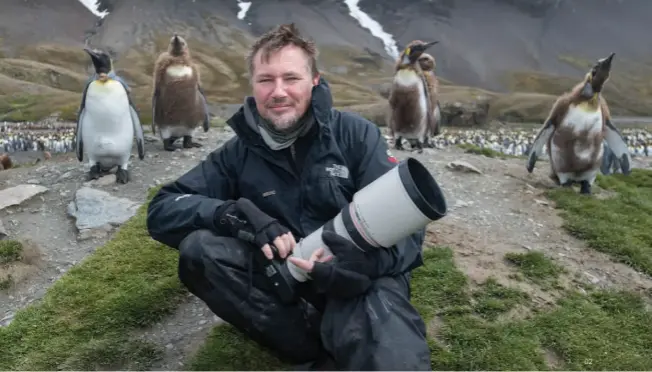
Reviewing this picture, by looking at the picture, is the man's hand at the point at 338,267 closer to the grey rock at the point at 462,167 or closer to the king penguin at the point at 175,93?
the grey rock at the point at 462,167

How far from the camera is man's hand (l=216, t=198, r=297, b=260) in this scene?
2.22m

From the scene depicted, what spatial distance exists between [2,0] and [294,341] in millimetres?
120225

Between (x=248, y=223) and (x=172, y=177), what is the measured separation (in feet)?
14.9

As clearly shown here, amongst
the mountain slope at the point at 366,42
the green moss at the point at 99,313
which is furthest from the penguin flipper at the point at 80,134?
the mountain slope at the point at 366,42

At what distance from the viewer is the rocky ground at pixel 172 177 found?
3.59 m

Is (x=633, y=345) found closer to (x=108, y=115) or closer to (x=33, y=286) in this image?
(x=33, y=286)

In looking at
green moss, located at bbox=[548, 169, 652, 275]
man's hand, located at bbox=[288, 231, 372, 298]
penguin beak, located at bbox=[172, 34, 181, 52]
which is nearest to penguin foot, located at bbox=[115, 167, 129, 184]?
penguin beak, located at bbox=[172, 34, 181, 52]

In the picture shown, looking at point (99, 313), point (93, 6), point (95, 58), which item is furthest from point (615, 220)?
point (93, 6)

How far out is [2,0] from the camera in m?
100

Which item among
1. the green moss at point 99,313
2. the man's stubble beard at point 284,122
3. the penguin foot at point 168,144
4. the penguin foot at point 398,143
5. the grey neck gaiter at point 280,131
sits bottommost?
the penguin foot at point 168,144

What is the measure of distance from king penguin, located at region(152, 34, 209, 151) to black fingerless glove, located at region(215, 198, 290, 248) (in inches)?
234

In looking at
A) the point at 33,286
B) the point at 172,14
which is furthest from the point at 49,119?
the point at 172,14

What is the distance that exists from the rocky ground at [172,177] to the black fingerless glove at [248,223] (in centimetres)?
97

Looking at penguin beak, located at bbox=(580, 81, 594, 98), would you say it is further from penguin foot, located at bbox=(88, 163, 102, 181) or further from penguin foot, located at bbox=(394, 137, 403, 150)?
penguin foot, located at bbox=(88, 163, 102, 181)
